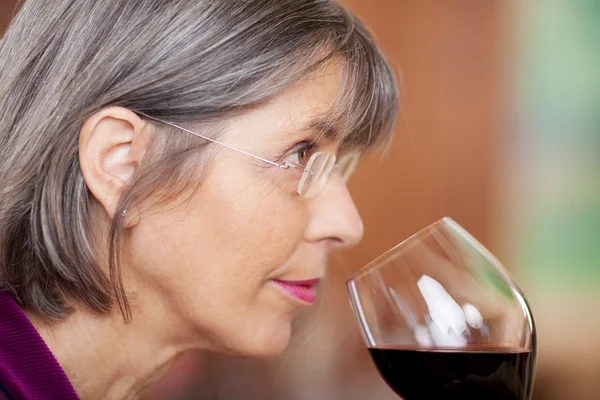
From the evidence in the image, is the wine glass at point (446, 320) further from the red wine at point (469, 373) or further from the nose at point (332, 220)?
the nose at point (332, 220)

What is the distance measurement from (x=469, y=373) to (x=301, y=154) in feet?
1.30

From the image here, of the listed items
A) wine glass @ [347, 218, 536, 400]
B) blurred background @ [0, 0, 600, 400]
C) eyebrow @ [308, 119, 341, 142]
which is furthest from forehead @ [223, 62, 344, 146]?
blurred background @ [0, 0, 600, 400]

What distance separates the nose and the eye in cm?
6

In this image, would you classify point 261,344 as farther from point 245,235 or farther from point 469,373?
point 469,373

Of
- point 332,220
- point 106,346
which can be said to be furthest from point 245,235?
point 106,346

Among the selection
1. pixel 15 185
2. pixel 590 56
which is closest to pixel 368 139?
pixel 15 185

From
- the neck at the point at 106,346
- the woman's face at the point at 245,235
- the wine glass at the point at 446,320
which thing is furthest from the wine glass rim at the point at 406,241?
the neck at the point at 106,346

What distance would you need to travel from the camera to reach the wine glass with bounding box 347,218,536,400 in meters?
0.76

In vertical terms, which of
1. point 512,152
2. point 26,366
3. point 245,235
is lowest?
point 26,366

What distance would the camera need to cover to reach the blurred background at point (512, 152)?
2.80 m

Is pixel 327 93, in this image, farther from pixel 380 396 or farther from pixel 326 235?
pixel 380 396

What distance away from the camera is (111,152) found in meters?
0.96

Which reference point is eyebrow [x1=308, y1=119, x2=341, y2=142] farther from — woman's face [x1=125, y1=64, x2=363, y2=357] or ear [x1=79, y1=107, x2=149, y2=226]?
ear [x1=79, y1=107, x2=149, y2=226]

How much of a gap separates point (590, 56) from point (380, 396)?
1.77 metres
